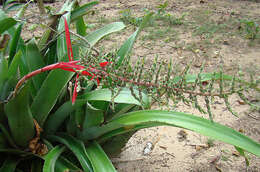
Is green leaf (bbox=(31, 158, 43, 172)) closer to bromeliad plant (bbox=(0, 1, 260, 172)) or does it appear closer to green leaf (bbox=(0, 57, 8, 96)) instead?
bromeliad plant (bbox=(0, 1, 260, 172))

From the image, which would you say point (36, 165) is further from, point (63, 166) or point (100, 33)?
point (100, 33)

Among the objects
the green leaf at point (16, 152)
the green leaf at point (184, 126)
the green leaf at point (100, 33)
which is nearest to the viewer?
the green leaf at point (184, 126)

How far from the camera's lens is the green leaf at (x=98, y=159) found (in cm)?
118

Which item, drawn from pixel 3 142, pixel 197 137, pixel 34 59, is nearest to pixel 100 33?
pixel 34 59

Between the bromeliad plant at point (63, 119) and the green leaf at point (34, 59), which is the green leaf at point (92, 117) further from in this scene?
the green leaf at point (34, 59)

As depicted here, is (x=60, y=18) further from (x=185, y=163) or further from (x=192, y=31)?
(x=192, y=31)

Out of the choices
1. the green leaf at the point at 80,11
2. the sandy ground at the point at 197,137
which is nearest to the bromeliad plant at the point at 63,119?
the green leaf at the point at 80,11

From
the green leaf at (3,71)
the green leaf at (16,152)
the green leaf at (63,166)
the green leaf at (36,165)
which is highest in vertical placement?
the green leaf at (3,71)

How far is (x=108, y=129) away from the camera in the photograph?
1.31 m

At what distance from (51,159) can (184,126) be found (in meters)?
0.64

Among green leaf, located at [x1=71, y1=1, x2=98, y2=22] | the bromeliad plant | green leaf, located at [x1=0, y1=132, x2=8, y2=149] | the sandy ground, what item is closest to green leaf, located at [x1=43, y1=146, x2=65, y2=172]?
the bromeliad plant

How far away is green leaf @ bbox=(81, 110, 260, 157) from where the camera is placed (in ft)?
3.40

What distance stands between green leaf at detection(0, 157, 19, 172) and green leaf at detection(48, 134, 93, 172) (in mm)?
216

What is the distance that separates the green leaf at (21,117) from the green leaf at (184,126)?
1.01 feet
